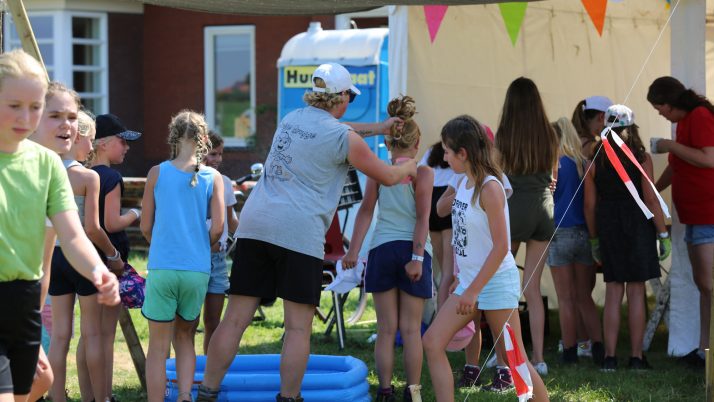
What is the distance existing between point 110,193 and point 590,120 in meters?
3.33

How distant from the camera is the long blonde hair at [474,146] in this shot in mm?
4699

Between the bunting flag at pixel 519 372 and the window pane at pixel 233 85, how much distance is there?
13821 millimetres

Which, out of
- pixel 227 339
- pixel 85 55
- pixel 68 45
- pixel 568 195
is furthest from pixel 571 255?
pixel 85 55

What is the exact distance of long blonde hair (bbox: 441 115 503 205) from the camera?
4.70 meters

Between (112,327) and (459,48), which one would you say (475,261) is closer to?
(112,327)

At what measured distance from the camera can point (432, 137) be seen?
768cm

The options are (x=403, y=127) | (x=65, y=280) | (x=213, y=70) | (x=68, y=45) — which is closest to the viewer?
(x=65, y=280)

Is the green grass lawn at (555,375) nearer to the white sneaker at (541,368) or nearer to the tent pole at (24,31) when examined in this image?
the white sneaker at (541,368)

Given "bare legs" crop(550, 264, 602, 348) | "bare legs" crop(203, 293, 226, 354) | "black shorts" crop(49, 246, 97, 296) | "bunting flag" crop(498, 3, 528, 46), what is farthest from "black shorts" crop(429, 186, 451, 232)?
"black shorts" crop(49, 246, 97, 296)

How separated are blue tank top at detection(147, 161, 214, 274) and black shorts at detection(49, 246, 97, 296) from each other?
0.36 metres

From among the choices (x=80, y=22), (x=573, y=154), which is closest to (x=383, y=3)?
(x=573, y=154)

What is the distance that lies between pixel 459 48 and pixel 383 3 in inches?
70.9

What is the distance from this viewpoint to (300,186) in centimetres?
487

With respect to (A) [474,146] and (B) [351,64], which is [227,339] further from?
(B) [351,64]
